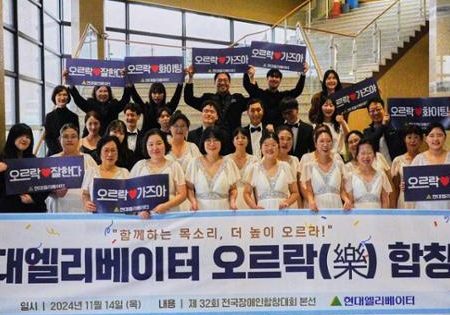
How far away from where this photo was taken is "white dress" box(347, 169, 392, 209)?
4.78 metres

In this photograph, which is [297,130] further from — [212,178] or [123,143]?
[123,143]

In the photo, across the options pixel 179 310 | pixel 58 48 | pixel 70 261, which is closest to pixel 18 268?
pixel 70 261

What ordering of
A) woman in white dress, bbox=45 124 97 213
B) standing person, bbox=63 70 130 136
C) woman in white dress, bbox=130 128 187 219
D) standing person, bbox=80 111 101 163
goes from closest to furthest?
woman in white dress, bbox=130 128 187 219, woman in white dress, bbox=45 124 97 213, standing person, bbox=80 111 101 163, standing person, bbox=63 70 130 136

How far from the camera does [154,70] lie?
6641mm

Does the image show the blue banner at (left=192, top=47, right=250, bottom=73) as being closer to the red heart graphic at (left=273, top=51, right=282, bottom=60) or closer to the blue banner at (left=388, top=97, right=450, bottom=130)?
the red heart graphic at (left=273, top=51, right=282, bottom=60)

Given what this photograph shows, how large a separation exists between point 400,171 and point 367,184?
20.5 inches

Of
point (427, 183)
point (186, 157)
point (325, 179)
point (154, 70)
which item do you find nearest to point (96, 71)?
point (154, 70)

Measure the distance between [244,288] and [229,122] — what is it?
230cm

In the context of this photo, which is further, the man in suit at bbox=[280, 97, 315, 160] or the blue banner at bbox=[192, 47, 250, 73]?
the blue banner at bbox=[192, 47, 250, 73]

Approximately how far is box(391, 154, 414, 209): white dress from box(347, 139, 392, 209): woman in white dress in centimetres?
17

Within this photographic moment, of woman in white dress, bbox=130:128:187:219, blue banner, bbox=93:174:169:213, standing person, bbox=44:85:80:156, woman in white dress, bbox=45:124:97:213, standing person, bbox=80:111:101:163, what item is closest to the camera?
blue banner, bbox=93:174:169:213

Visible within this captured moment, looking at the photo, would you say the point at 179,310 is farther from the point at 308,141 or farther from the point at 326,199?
the point at 308,141

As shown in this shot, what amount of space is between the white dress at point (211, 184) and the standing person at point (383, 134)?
65.2 inches

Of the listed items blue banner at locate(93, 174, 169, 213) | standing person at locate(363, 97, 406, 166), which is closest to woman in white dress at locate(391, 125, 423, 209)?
standing person at locate(363, 97, 406, 166)
